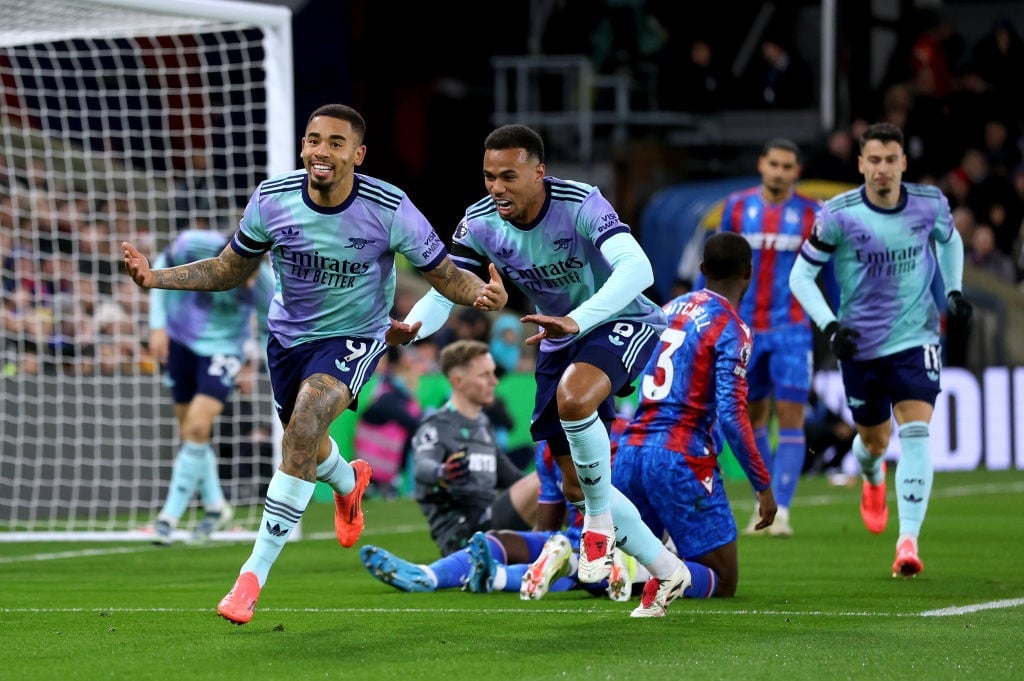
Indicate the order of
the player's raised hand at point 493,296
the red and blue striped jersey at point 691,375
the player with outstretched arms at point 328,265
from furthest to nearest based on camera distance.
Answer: the red and blue striped jersey at point 691,375 < the player with outstretched arms at point 328,265 < the player's raised hand at point 493,296

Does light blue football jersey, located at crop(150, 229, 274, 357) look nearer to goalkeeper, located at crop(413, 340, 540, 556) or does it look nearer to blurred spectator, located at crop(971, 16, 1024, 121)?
goalkeeper, located at crop(413, 340, 540, 556)

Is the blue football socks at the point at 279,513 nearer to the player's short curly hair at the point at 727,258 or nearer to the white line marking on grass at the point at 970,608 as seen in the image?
the player's short curly hair at the point at 727,258

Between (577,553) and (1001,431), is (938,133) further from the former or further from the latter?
(577,553)

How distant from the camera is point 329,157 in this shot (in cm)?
714

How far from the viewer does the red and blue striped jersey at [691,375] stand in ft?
26.0

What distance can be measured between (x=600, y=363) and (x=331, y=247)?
1.23 meters

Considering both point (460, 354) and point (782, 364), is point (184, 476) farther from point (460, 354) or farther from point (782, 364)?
point (782, 364)

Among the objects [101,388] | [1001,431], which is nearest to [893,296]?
[101,388]

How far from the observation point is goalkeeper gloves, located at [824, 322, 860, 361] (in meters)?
9.41

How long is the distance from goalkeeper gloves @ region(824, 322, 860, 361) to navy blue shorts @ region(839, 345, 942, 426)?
0.54ft

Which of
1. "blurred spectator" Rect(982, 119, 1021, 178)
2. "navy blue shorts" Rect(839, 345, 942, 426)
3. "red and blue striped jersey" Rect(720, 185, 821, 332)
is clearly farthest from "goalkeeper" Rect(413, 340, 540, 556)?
"blurred spectator" Rect(982, 119, 1021, 178)

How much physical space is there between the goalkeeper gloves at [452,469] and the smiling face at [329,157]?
2122 mm

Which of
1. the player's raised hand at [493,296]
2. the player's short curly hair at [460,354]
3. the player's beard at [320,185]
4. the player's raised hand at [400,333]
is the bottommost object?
the player's short curly hair at [460,354]

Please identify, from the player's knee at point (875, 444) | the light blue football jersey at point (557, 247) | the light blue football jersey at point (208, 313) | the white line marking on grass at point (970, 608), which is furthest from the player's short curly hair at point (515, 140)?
the light blue football jersey at point (208, 313)
